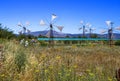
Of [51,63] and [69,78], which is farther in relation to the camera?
[51,63]

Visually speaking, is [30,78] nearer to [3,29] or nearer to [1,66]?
[1,66]

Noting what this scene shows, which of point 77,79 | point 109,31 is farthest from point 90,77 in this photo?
point 109,31

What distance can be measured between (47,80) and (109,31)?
4713 cm

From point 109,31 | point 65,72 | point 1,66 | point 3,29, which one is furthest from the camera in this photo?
point 109,31

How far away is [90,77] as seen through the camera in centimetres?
873

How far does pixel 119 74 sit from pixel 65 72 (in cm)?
461

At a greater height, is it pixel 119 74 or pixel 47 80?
pixel 119 74

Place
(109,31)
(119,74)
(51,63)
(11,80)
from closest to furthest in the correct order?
Answer: 1. (119,74)
2. (11,80)
3. (51,63)
4. (109,31)

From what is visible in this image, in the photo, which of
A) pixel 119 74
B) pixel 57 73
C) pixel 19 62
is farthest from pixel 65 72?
pixel 119 74

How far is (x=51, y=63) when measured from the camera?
11.2 metres

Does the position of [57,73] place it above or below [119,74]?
below

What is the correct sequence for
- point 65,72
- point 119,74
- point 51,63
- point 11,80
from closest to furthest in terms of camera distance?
point 119,74 → point 11,80 → point 65,72 → point 51,63

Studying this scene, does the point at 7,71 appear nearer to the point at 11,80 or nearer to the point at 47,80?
the point at 11,80

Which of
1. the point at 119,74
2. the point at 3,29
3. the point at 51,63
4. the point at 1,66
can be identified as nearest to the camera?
the point at 119,74
